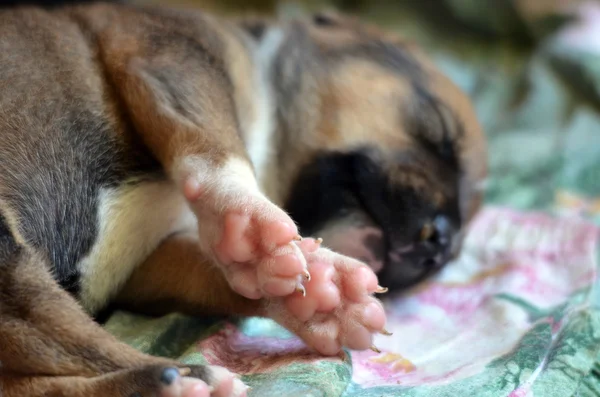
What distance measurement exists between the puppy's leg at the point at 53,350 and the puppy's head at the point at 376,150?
723mm

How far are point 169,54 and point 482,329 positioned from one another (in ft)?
3.33

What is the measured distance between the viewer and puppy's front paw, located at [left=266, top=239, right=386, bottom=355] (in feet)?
4.17

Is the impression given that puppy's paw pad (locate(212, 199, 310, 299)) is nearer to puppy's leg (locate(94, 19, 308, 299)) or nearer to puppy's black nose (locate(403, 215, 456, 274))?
puppy's leg (locate(94, 19, 308, 299))

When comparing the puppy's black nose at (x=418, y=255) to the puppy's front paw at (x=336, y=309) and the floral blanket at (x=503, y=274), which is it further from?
the puppy's front paw at (x=336, y=309)

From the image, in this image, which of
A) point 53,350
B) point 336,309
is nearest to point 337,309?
point 336,309

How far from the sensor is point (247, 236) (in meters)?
1.29

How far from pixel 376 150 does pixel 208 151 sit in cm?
59

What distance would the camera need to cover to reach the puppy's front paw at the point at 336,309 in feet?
4.17

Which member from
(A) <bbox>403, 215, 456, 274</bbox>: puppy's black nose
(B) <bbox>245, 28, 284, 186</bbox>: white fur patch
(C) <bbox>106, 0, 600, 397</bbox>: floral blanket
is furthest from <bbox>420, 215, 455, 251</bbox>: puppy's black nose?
(B) <bbox>245, 28, 284, 186</bbox>: white fur patch

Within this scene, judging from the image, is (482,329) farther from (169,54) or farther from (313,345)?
(169,54)

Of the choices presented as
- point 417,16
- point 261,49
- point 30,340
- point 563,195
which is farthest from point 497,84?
point 30,340

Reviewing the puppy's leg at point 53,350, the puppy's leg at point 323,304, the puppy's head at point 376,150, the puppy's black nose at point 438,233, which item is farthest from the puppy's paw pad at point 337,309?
the puppy's black nose at point 438,233

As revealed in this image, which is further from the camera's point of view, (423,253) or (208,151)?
(423,253)

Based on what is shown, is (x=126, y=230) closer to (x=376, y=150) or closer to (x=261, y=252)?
(x=261, y=252)
